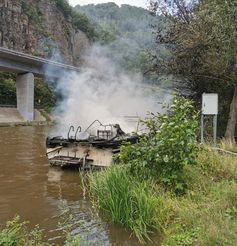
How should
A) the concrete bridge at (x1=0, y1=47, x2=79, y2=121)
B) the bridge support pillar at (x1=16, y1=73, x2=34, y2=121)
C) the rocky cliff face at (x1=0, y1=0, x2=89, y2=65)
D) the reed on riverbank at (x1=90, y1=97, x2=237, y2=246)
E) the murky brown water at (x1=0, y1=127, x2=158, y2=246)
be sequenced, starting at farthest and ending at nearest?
the rocky cliff face at (x1=0, y1=0, x2=89, y2=65), the bridge support pillar at (x1=16, y1=73, x2=34, y2=121), the concrete bridge at (x1=0, y1=47, x2=79, y2=121), the murky brown water at (x1=0, y1=127, x2=158, y2=246), the reed on riverbank at (x1=90, y1=97, x2=237, y2=246)

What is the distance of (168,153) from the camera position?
9.09m

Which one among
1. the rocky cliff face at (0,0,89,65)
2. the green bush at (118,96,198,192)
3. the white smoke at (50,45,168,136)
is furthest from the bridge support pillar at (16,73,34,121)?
the green bush at (118,96,198,192)

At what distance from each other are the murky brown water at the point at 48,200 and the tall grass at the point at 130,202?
22cm

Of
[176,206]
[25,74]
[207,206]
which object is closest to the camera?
[207,206]

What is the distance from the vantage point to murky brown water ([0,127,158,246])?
812 cm

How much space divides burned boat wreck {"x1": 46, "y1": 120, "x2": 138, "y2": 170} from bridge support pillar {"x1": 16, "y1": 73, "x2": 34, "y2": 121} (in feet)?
137

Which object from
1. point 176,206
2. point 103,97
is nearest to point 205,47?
point 103,97

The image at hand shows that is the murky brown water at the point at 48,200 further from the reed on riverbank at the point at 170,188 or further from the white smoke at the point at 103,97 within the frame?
the white smoke at the point at 103,97

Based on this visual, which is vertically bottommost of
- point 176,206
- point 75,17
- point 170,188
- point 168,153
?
point 176,206

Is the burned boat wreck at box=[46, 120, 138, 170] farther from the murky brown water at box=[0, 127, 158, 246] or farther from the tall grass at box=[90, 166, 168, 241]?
the tall grass at box=[90, 166, 168, 241]

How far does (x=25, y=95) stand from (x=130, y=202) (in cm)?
5206

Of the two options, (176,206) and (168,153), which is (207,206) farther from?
(168,153)

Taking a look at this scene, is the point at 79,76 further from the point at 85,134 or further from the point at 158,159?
the point at 158,159

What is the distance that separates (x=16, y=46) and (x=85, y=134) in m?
70.3
